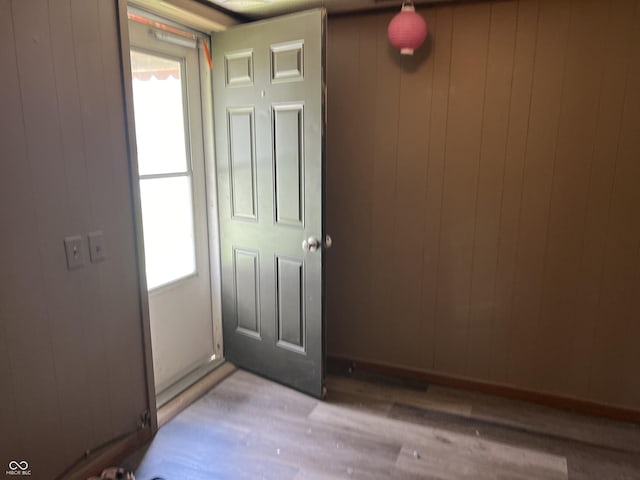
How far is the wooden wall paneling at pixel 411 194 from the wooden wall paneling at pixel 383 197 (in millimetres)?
30

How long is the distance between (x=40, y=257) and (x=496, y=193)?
219cm

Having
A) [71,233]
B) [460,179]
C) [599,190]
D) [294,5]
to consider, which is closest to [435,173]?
[460,179]

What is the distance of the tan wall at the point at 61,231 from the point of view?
1.64 metres

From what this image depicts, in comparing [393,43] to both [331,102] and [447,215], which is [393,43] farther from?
[447,215]

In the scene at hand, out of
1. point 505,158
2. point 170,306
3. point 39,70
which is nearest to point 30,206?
point 39,70

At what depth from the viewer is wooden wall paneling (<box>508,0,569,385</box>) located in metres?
2.34

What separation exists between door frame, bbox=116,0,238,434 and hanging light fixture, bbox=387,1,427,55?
0.96 meters

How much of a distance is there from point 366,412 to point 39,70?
2189 mm

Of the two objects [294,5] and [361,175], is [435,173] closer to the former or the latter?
[361,175]

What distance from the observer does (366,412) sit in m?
2.58

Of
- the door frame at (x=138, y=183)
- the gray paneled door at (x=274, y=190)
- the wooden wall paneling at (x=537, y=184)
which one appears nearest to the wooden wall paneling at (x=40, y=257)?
the door frame at (x=138, y=183)

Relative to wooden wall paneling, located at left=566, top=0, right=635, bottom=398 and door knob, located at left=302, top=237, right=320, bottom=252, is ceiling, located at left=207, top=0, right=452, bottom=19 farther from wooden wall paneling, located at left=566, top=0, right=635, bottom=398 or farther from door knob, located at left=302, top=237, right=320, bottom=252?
door knob, located at left=302, top=237, right=320, bottom=252

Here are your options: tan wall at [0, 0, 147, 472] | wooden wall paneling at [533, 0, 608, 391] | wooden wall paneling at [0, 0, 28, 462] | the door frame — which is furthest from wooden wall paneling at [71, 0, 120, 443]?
wooden wall paneling at [533, 0, 608, 391]

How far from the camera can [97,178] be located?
6.38 ft
